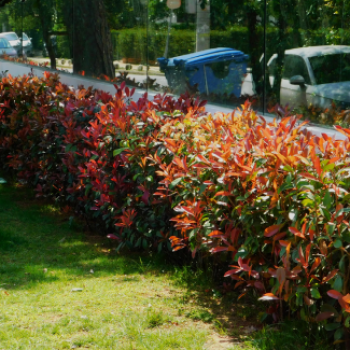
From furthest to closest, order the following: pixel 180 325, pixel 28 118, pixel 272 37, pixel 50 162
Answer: pixel 28 118 → pixel 50 162 → pixel 272 37 → pixel 180 325

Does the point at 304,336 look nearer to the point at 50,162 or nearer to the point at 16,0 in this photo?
the point at 50,162

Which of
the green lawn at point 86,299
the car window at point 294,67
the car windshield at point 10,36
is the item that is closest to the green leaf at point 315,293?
the green lawn at point 86,299

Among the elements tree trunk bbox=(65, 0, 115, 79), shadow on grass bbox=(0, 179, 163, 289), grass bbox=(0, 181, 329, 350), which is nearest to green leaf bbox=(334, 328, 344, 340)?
grass bbox=(0, 181, 329, 350)

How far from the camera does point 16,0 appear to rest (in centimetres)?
1440

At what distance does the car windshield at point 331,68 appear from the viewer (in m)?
5.41

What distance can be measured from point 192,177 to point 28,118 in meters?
4.41

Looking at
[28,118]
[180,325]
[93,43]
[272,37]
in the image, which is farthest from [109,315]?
[93,43]

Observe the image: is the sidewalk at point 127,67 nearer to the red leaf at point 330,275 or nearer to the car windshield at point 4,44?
the car windshield at point 4,44

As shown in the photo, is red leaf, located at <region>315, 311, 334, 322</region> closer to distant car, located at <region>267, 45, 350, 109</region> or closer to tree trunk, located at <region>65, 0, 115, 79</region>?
distant car, located at <region>267, 45, 350, 109</region>

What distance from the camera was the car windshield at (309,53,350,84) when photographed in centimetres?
541

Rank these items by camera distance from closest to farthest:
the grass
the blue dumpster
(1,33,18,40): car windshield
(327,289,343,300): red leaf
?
(327,289,343,300): red leaf, the grass, the blue dumpster, (1,33,18,40): car windshield

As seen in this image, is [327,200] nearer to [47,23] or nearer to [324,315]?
[324,315]

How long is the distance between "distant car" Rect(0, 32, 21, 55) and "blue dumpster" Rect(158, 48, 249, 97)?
7.96 metres

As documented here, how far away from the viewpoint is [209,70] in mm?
7094
